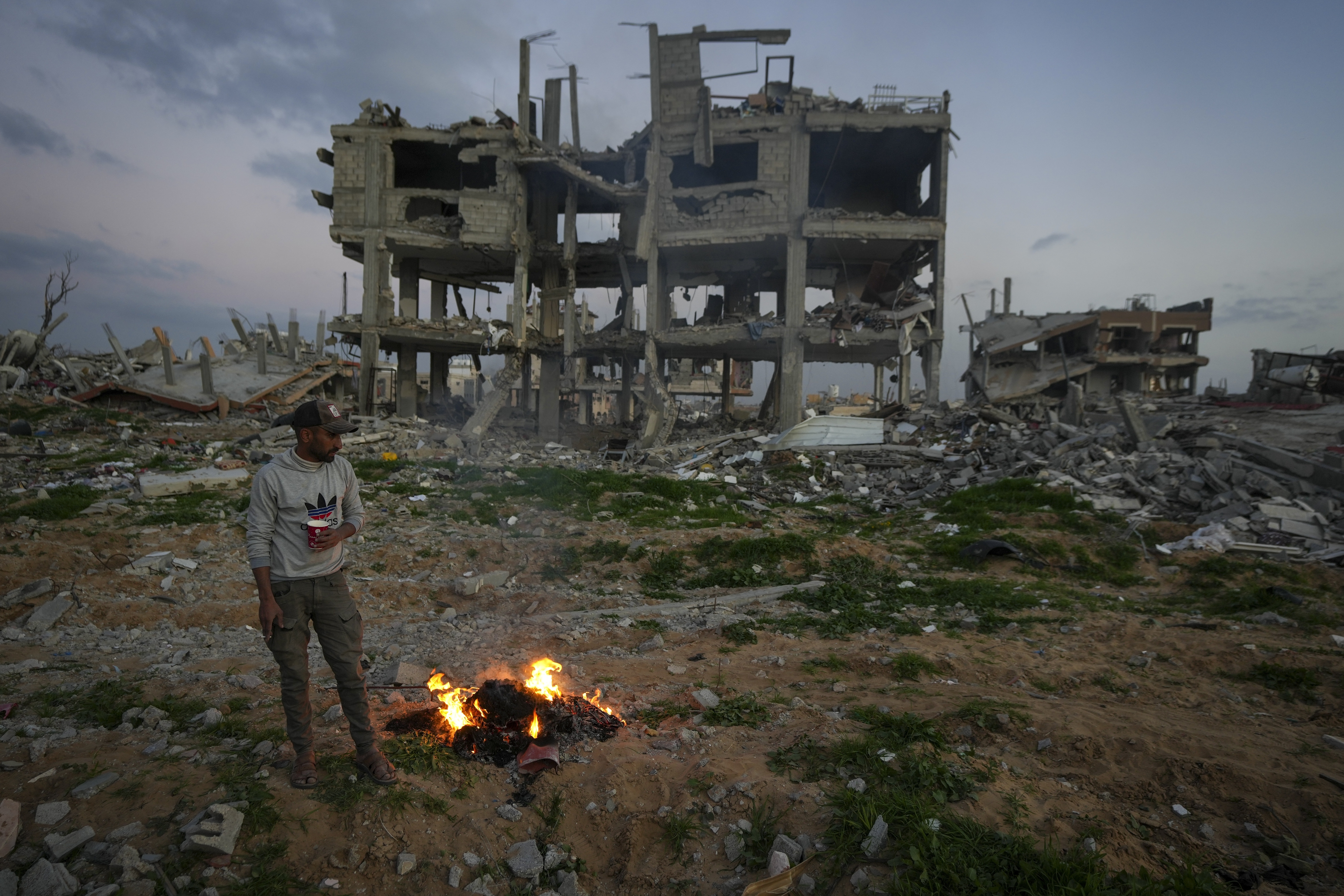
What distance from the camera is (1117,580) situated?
773 cm

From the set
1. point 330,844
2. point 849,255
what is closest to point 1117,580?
point 330,844

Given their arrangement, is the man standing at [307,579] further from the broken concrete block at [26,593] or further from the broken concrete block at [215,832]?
the broken concrete block at [26,593]

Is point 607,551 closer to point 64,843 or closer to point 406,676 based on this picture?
point 406,676

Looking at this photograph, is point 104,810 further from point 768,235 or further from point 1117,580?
point 768,235

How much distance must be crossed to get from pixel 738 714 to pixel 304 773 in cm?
238

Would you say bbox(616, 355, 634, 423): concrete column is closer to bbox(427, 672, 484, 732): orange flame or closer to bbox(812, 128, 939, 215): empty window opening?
bbox(812, 128, 939, 215): empty window opening

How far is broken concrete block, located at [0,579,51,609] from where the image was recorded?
5613 mm

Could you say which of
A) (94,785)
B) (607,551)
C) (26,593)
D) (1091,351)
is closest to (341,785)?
(94,785)

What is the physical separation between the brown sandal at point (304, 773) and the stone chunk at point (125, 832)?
550 mm

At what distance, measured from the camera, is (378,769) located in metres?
3.09

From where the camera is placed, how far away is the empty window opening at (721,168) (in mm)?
18891

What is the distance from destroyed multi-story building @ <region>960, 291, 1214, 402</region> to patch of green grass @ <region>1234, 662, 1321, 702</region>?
80.7 feet

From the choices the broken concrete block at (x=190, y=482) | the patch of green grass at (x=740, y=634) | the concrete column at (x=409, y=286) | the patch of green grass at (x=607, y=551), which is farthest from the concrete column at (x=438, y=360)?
the patch of green grass at (x=740, y=634)

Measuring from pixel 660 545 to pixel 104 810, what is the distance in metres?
5.92
